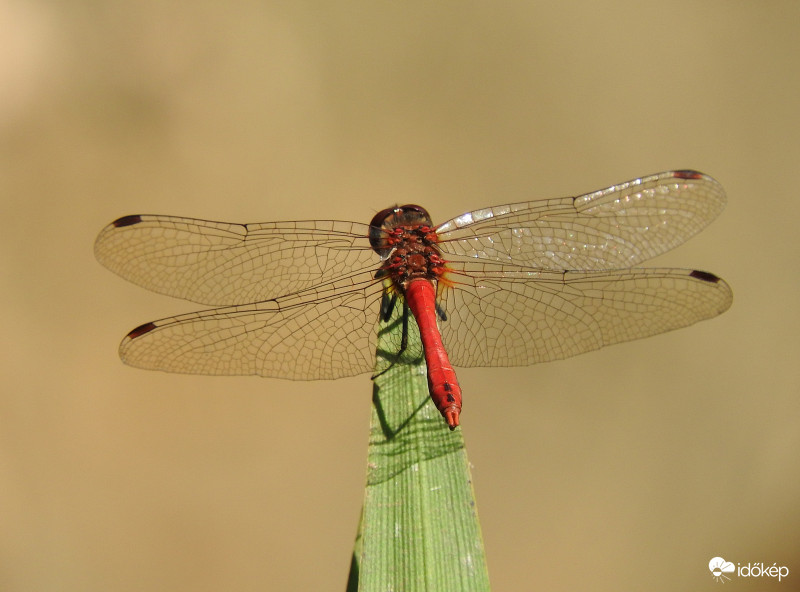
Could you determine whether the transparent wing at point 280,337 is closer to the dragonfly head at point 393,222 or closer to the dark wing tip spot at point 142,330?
the dark wing tip spot at point 142,330

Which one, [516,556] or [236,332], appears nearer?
[236,332]

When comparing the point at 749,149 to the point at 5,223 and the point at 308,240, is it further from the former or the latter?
the point at 5,223

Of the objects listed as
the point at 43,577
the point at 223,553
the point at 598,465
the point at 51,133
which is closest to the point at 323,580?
the point at 223,553

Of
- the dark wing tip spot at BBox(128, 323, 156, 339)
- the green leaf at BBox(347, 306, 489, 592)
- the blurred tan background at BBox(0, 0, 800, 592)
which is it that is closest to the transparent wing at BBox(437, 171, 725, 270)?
the green leaf at BBox(347, 306, 489, 592)

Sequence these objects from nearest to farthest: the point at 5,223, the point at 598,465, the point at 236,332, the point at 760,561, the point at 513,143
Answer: the point at 236,332
the point at 760,561
the point at 598,465
the point at 5,223
the point at 513,143

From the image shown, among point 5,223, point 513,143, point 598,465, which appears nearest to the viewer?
point 598,465

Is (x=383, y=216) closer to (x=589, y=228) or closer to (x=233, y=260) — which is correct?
(x=233, y=260)

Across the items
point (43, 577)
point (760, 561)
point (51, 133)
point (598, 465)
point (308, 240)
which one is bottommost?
point (760, 561)
